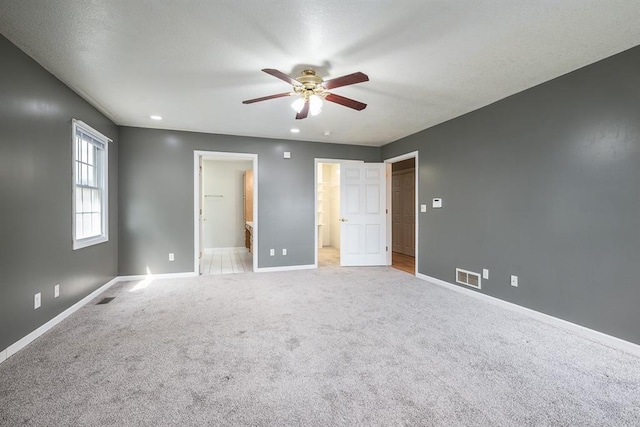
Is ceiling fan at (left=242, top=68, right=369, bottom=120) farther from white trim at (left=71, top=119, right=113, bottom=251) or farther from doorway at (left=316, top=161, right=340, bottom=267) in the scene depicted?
doorway at (left=316, top=161, right=340, bottom=267)

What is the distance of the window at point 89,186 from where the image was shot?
3.22m

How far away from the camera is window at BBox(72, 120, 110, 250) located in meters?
3.22

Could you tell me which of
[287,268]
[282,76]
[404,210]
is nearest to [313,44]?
[282,76]

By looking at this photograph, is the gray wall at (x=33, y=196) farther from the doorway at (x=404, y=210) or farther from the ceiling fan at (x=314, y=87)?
the doorway at (x=404, y=210)

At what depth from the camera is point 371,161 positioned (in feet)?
19.2

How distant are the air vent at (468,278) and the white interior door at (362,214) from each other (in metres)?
1.84

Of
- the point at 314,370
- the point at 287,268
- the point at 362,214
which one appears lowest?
the point at 314,370

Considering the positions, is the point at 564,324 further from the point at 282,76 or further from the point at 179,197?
the point at 179,197

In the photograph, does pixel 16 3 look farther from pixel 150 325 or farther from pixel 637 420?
pixel 637 420

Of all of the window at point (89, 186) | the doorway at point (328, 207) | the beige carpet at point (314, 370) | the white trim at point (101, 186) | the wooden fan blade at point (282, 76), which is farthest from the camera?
→ the doorway at point (328, 207)

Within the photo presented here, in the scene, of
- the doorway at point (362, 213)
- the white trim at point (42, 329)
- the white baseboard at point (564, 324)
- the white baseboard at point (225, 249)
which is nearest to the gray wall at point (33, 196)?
the white trim at point (42, 329)

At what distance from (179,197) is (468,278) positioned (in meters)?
4.60

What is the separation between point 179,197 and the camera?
4652 millimetres

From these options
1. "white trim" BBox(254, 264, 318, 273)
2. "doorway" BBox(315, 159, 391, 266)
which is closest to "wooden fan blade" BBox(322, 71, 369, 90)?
"doorway" BBox(315, 159, 391, 266)
